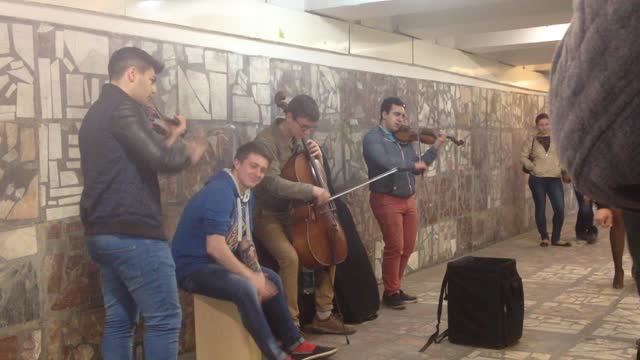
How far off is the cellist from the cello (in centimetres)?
5

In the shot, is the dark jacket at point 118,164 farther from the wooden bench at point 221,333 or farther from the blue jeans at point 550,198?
the blue jeans at point 550,198

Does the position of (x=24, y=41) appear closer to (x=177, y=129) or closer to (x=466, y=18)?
(x=177, y=129)

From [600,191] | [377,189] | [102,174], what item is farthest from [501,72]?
[600,191]

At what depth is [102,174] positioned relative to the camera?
9.64 ft

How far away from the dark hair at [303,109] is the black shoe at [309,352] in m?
1.40

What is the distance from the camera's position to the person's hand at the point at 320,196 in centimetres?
399

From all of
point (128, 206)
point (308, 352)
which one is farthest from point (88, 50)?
point (308, 352)

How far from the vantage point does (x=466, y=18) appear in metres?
6.01

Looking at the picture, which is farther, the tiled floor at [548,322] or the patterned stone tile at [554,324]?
the patterned stone tile at [554,324]

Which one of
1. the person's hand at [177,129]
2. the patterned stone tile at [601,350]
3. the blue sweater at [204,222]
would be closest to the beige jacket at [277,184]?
the blue sweater at [204,222]

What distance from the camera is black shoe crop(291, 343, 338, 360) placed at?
3.66 meters

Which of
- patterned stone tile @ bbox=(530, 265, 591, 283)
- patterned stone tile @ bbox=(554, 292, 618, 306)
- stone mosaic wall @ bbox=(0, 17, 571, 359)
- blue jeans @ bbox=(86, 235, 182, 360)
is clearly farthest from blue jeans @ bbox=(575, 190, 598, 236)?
blue jeans @ bbox=(86, 235, 182, 360)

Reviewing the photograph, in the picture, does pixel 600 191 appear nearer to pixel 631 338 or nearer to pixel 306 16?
pixel 631 338

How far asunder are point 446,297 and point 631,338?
1.18 metres
